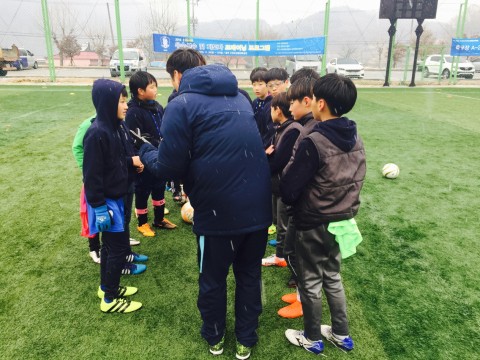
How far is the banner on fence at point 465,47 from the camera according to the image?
70.0 ft

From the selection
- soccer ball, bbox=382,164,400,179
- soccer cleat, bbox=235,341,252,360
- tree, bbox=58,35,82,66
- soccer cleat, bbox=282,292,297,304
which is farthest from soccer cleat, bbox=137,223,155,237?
tree, bbox=58,35,82,66

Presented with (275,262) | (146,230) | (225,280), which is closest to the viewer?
(225,280)

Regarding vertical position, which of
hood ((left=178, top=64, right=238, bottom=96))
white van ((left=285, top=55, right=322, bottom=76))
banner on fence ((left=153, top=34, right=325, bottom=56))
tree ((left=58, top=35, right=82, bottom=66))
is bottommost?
hood ((left=178, top=64, right=238, bottom=96))

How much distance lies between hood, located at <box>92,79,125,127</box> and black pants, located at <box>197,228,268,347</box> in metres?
1.08

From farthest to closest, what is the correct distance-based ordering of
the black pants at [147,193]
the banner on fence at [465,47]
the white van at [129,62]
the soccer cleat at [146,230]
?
the white van at [129,62] → the banner on fence at [465,47] → the soccer cleat at [146,230] → the black pants at [147,193]

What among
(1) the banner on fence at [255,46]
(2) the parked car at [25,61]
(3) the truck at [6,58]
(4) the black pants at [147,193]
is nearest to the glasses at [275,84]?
(4) the black pants at [147,193]

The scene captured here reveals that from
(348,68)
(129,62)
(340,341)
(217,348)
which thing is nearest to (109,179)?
(217,348)

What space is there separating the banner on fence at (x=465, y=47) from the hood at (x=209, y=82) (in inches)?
947

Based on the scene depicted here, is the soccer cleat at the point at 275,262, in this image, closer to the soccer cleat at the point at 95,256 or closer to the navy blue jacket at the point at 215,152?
the navy blue jacket at the point at 215,152

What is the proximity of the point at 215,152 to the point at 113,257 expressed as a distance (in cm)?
131

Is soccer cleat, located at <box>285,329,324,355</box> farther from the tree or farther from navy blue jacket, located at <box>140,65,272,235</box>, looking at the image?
the tree

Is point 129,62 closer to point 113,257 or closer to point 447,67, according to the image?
point 447,67

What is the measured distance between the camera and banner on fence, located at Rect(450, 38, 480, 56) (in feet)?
70.0

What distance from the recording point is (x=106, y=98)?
8.37 feet
